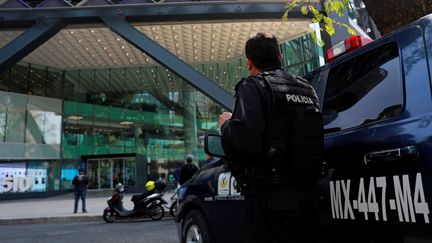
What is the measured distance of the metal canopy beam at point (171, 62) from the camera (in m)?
19.4

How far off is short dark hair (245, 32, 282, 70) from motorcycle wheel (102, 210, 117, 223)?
10801 mm

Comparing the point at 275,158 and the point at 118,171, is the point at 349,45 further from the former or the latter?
the point at 118,171

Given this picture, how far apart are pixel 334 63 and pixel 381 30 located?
6.20ft

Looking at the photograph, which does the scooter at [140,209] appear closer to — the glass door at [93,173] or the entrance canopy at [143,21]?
the entrance canopy at [143,21]

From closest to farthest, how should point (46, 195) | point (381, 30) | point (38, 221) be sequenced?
point (381, 30), point (38, 221), point (46, 195)

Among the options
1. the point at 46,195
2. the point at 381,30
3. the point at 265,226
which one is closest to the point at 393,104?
the point at 265,226

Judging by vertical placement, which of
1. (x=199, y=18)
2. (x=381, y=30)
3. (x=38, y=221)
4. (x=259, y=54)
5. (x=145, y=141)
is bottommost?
(x=38, y=221)

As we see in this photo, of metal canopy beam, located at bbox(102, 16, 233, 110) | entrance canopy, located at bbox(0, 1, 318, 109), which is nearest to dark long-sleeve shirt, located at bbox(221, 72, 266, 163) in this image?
metal canopy beam, located at bbox(102, 16, 233, 110)

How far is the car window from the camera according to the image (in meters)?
2.41

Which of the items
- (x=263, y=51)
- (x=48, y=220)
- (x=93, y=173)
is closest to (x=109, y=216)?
(x=48, y=220)

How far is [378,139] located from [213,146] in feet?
3.38

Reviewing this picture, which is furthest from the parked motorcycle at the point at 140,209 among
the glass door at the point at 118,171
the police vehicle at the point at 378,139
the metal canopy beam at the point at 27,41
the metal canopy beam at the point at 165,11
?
the glass door at the point at 118,171

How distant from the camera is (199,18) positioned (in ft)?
68.1

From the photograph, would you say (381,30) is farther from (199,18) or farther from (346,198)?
(199,18)
